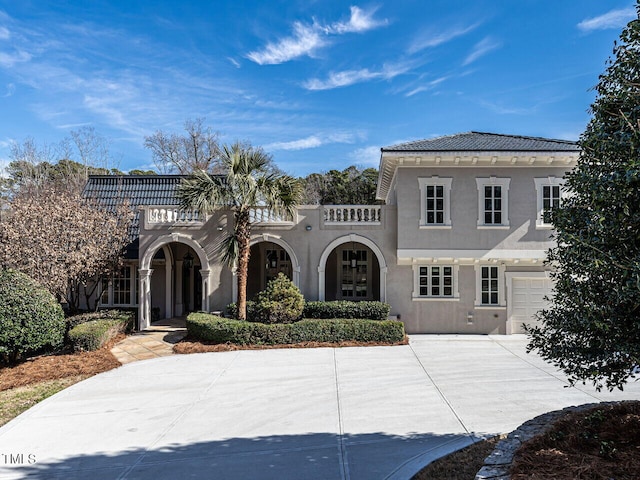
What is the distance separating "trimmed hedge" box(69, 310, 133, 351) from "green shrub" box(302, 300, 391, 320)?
6685 millimetres

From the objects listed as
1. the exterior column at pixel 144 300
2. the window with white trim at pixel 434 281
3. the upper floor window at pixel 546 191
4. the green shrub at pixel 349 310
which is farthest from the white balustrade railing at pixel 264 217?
the upper floor window at pixel 546 191

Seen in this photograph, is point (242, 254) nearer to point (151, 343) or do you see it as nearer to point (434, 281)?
point (151, 343)

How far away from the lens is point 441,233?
49.3ft

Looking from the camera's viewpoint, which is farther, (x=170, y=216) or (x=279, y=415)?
(x=170, y=216)

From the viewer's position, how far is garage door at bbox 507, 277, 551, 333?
604 inches

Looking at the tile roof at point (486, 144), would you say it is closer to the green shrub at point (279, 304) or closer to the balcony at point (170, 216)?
the green shrub at point (279, 304)

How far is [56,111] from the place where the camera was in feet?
65.8

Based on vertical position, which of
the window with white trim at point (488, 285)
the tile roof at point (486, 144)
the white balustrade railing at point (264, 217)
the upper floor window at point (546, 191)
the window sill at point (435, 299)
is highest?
the tile roof at point (486, 144)

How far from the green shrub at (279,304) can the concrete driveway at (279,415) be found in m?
1.96

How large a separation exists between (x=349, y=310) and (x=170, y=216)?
26.6 feet

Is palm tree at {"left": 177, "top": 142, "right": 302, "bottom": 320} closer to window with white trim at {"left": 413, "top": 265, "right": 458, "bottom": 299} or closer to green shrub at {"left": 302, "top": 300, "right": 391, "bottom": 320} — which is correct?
green shrub at {"left": 302, "top": 300, "right": 391, "bottom": 320}

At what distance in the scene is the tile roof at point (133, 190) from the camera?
1933 centimetres

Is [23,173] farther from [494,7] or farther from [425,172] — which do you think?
[494,7]

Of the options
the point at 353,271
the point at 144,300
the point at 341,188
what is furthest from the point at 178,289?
the point at 341,188
